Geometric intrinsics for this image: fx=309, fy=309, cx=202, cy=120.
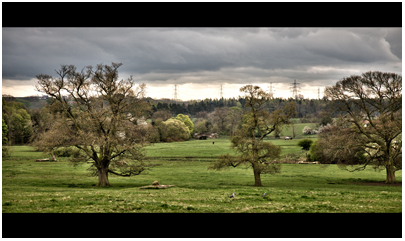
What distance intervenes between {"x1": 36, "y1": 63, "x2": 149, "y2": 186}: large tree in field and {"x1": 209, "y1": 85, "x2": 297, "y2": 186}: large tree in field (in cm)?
895

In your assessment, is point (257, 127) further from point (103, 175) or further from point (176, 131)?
point (176, 131)

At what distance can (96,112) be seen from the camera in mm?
27984

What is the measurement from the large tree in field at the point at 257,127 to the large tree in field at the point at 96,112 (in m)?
8.95

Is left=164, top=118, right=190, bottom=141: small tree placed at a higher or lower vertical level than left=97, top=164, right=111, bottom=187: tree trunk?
higher

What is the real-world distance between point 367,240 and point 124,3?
50.3ft

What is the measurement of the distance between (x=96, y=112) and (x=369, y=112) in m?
27.5

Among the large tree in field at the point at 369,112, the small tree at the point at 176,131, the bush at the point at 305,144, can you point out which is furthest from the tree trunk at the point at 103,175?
the small tree at the point at 176,131

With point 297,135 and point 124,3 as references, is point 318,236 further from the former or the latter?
point 297,135

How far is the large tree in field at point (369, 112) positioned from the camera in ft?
98.4

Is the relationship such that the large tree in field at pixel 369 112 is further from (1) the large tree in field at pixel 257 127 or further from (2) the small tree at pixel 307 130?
(2) the small tree at pixel 307 130

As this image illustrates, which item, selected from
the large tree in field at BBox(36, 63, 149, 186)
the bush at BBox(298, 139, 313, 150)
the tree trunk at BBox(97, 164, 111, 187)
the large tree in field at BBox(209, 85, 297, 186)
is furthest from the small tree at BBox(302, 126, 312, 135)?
the tree trunk at BBox(97, 164, 111, 187)

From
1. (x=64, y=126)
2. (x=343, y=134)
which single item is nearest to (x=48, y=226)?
(x=64, y=126)

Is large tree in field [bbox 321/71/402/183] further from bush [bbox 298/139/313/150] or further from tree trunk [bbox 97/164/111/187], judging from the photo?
bush [bbox 298/139/313/150]

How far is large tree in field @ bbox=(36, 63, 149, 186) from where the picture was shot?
27094 mm
